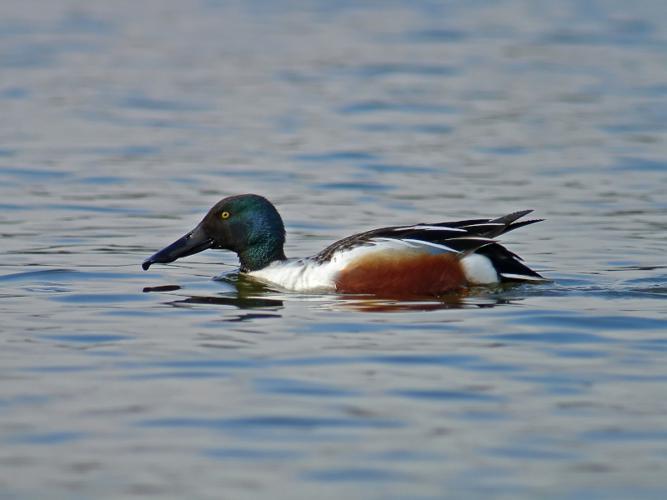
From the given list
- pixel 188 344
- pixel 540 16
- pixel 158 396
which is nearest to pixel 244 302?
pixel 188 344

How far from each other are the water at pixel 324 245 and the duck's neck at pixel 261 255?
0.58 ft

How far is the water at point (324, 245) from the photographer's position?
6.17m

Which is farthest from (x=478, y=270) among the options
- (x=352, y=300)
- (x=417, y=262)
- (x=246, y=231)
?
(x=246, y=231)

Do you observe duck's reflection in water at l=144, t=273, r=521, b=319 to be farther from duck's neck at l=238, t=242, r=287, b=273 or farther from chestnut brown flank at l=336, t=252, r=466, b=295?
duck's neck at l=238, t=242, r=287, b=273

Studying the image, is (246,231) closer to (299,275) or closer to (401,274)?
(299,275)

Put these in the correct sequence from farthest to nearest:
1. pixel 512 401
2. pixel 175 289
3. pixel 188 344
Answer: pixel 175 289 → pixel 188 344 → pixel 512 401

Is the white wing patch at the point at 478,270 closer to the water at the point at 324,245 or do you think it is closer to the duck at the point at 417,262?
the duck at the point at 417,262

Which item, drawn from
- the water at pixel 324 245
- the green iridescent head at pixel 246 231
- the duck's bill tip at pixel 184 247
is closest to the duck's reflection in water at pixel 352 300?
the water at pixel 324 245

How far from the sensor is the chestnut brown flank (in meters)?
9.74

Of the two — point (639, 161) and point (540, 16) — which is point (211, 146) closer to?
point (639, 161)

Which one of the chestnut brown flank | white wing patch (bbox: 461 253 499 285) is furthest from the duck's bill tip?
white wing patch (bbox: 461 253 499 285)

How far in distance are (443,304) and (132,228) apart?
12.0 ft

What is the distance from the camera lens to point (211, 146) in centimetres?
1596

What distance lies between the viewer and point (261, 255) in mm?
10539
